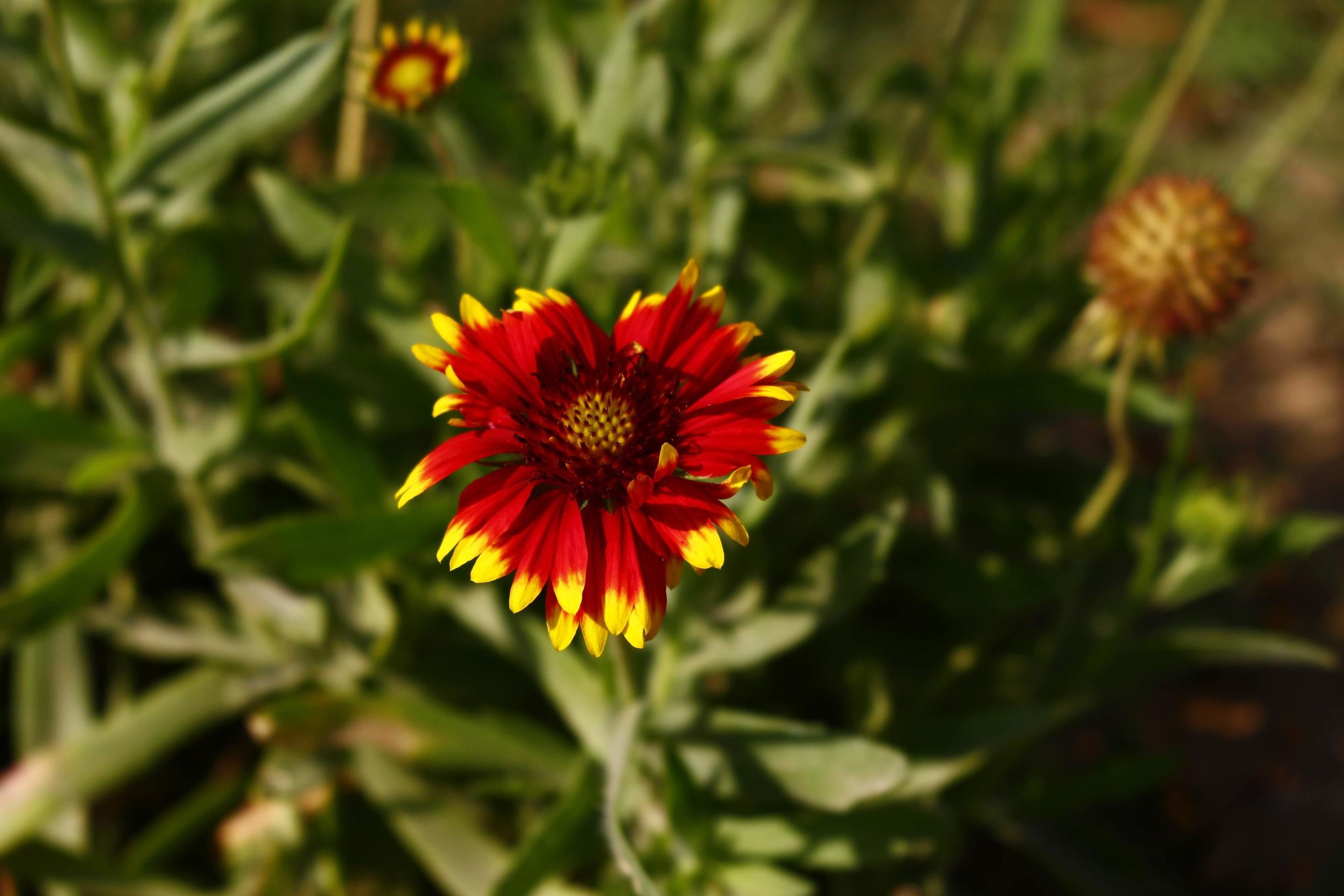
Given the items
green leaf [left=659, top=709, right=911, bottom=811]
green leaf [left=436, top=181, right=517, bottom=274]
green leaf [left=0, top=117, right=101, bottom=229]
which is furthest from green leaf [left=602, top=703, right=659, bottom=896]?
green leaf [left=0, top=117, right=101, bottom=229]

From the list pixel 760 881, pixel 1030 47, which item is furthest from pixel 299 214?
pixel 1030 47

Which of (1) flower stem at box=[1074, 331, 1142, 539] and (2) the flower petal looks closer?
(2) the flower petal

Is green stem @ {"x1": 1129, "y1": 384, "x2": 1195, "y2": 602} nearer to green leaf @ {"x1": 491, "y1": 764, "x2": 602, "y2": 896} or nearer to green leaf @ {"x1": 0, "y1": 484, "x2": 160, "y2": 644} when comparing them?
green leaf @ {"x1": 491, "y1": 764, "x2": 602, "y2": 896}

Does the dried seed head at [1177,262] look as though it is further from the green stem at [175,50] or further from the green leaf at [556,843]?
the green stem at [175,50]

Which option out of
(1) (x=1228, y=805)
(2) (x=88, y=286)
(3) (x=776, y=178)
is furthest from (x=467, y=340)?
(3) (x=776, y=178)

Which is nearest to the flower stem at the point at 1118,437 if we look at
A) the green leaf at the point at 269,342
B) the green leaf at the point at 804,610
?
the green leaf at the point at 804,610
